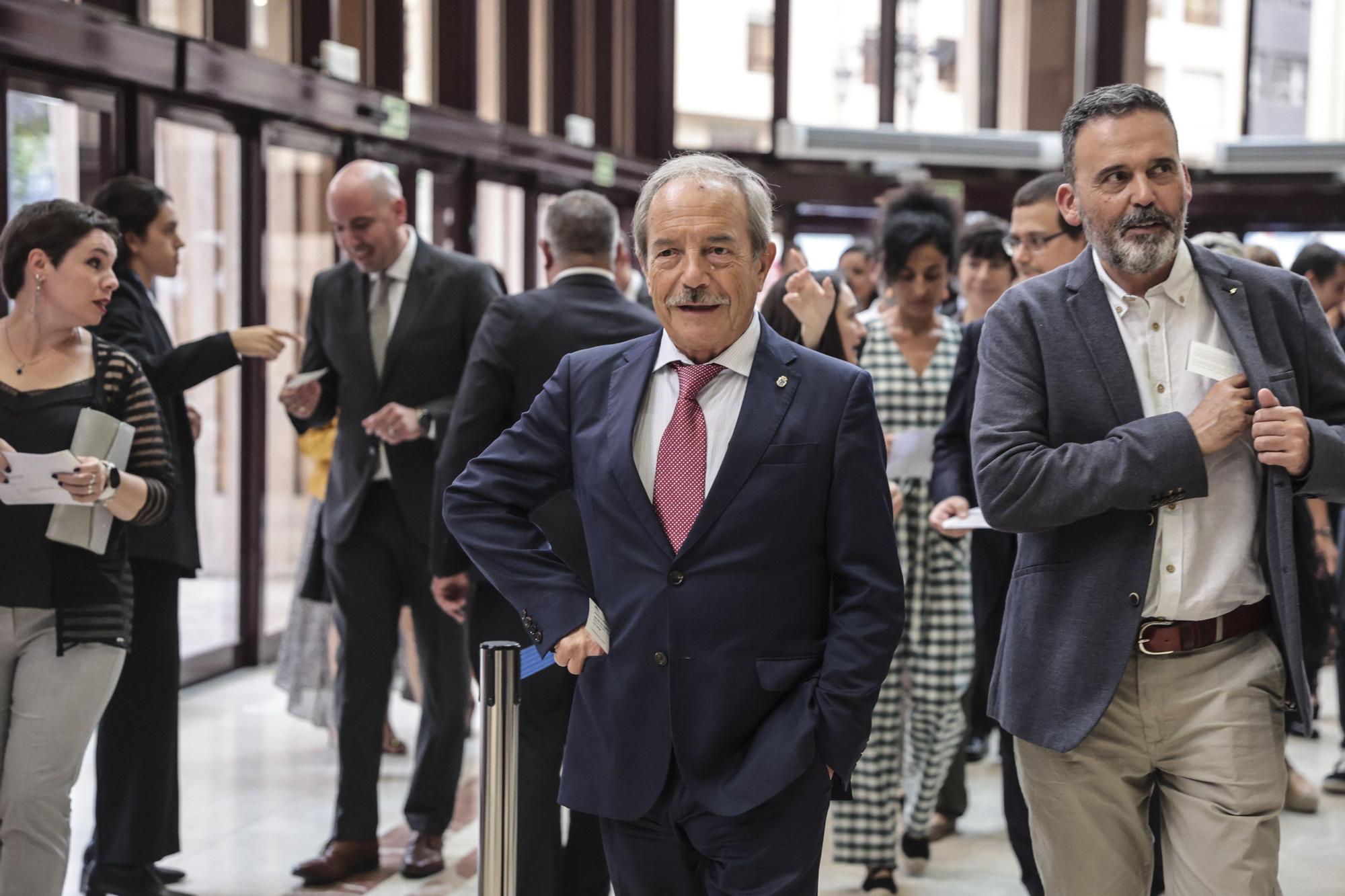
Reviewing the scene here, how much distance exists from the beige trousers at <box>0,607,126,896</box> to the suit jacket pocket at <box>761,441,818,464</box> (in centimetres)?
187

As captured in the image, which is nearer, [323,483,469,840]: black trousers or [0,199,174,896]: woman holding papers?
[0,199,174,896]: woman holding papers

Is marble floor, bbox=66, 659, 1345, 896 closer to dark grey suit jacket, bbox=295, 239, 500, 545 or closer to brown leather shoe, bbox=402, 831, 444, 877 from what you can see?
brown leather shoe, bbox=402, 831, 444, 877

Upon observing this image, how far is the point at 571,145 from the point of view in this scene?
10.0 metres

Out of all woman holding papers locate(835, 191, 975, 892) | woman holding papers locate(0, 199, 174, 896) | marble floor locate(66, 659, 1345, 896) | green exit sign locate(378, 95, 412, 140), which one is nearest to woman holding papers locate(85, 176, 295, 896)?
marble floor locate(66, 659, 1345, 896)

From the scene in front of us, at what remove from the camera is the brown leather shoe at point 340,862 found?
4129 millimetres

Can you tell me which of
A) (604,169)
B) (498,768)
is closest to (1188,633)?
(498,768)

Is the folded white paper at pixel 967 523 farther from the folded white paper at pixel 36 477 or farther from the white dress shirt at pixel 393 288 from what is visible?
the folded white paper at pixel 36 477

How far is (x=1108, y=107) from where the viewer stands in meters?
2.49

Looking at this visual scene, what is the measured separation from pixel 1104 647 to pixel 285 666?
3.95m

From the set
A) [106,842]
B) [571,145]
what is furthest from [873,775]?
[571,145]

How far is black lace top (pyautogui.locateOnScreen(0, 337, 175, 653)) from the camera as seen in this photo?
3223 millimetres

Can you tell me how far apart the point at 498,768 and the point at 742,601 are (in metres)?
0.54

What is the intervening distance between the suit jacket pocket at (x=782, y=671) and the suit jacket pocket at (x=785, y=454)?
29 cm

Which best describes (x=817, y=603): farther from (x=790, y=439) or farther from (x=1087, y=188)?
(x=1087, y=188)
